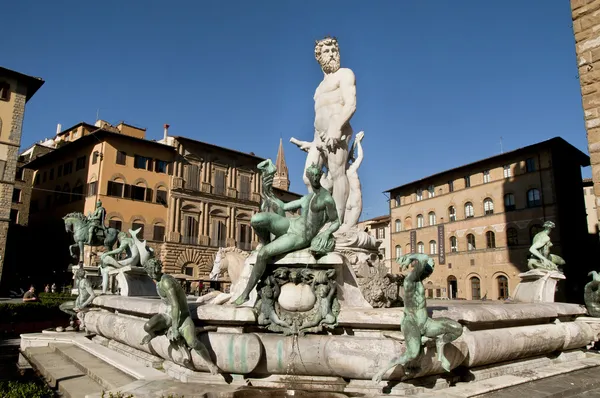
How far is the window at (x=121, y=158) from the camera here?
4112cm

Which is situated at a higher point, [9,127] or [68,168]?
[9,127]

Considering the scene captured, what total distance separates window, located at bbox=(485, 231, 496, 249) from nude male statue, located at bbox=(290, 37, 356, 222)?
3857cm

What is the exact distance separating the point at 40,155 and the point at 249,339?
5372 cm

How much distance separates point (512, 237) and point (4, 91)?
140 feet

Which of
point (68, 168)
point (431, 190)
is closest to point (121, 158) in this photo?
point (68, 168)

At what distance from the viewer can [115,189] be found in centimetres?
4056

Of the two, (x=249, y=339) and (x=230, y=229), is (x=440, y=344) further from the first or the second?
(x=230, y=229)

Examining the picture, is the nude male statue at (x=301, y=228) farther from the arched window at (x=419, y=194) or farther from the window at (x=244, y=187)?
the arched window at (x=419, y=194)

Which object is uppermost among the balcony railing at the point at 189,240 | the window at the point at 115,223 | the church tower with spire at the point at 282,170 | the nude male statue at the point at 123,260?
the church tower with spire at the point at 282,170

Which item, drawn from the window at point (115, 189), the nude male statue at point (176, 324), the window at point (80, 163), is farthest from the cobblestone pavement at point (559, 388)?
the window at point (80, 163)

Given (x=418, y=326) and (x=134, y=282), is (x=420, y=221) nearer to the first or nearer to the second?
(x=134, y=282)

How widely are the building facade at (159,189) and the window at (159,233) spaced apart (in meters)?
0.09

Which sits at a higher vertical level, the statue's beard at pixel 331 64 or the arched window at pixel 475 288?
the statue's beard at pixel 331 64

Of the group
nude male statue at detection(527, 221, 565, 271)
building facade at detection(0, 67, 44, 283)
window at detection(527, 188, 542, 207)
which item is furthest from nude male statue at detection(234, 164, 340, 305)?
window at detection(527, 188, 542, 207)
